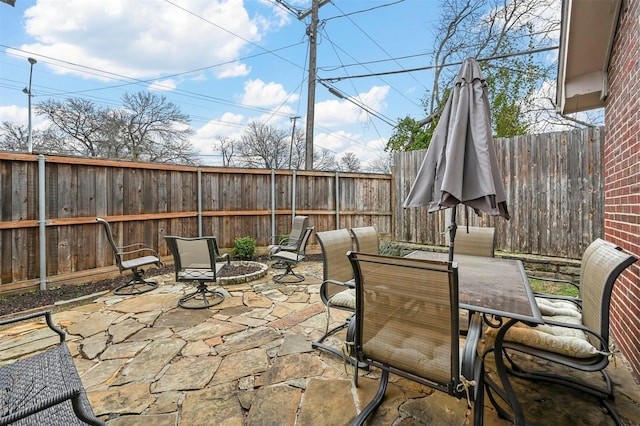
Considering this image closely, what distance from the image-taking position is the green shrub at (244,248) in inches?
239

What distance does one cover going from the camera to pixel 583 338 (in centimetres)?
187

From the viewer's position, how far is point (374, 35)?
359 inches

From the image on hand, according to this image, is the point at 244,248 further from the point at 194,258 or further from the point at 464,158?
the point at 464,158

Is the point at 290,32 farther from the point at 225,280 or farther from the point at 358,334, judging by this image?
the point at 358,334

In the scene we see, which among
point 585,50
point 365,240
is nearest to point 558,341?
point 365,240

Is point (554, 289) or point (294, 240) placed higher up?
point (294, 240)

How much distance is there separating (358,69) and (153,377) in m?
9.26

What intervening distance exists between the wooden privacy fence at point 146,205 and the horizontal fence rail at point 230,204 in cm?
2

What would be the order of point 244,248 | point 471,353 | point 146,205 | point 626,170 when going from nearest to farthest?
point 471,353
point 626,170
point 146,205
point 244,248

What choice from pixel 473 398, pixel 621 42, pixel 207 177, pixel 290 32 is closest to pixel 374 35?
pixel 290 32

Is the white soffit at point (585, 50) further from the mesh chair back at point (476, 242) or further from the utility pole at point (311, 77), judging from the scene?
the utility pole at point (311, 77)

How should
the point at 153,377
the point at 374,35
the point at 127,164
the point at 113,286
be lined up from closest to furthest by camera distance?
1. the point at 153,377
2. the point at 113,286
3. the point at 127,164
4. the point at 374,35

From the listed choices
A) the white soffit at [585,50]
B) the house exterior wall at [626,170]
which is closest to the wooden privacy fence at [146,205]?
the white soffit at [585,50]

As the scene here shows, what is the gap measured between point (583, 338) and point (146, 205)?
5.94 meters
